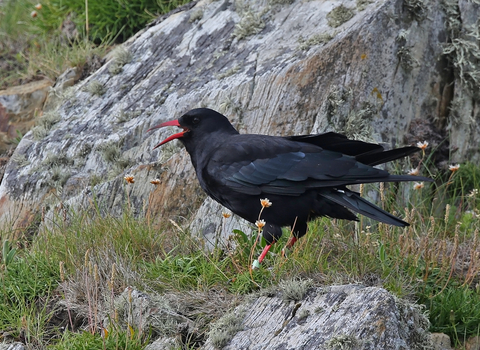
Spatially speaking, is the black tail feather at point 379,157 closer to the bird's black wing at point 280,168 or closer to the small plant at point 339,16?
the bird's black wing at point 280,168

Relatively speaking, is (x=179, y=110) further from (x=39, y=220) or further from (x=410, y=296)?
(x=410, y=296)

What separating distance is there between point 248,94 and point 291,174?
1644 mm

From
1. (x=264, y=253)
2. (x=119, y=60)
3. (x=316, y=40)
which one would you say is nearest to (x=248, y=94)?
(x=316, y=40)

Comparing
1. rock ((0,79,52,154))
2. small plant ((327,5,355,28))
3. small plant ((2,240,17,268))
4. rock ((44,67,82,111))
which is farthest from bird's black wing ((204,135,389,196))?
rock ((0,79,52,154))

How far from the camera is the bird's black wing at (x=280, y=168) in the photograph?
4.55m

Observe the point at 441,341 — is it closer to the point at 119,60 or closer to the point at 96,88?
the point at 96,88

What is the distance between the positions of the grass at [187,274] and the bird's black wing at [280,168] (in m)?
0.42

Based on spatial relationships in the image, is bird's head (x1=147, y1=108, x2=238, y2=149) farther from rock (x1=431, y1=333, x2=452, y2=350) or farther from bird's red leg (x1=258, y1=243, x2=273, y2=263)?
rock (x1=431, y1=333, x2=452, y2=350)

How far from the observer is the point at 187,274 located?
460 cm

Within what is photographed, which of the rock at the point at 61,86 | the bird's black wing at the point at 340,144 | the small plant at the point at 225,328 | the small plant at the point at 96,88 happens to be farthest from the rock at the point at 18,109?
the small plant at the point at 225,328

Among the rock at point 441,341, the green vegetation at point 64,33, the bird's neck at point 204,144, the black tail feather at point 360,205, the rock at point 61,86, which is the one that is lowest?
the rock at point 441,341

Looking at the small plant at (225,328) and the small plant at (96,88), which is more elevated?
the small plant at (96,88)

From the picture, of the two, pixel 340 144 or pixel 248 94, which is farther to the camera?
pixel 248 94

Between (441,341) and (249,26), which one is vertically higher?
(249,26)
